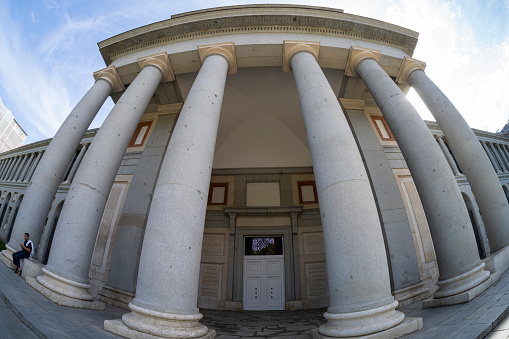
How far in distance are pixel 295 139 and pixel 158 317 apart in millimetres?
11653

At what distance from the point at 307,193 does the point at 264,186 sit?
256cm

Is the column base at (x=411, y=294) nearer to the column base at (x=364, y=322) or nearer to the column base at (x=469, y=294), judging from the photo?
the column base at (x=469, y=294)

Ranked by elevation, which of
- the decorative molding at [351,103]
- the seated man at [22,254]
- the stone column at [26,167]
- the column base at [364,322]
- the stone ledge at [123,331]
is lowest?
the stone ledge at [123,331]

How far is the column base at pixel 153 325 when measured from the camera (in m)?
2.72

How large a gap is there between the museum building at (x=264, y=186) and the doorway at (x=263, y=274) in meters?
0.07

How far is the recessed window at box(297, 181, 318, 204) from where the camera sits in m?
12.0

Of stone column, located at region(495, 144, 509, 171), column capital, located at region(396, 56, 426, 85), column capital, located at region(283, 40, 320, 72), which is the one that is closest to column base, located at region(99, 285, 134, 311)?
column capital, located at region(283, 40, 320, 72)

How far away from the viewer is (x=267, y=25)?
7910 millimetres

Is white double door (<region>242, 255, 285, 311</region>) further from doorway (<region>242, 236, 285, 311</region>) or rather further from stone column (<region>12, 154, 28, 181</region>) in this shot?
Answer: stone column (<region>12, 154, 28, 181</region>)

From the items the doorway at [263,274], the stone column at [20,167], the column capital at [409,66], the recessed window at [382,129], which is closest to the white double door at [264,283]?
the doorway at [263,274]

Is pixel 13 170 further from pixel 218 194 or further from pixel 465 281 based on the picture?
pixel 465 281

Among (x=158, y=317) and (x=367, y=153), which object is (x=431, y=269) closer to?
(x=367, y=153)

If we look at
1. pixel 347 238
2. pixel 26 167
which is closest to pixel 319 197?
pixel 347 238

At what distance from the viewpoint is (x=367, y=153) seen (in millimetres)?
7668
